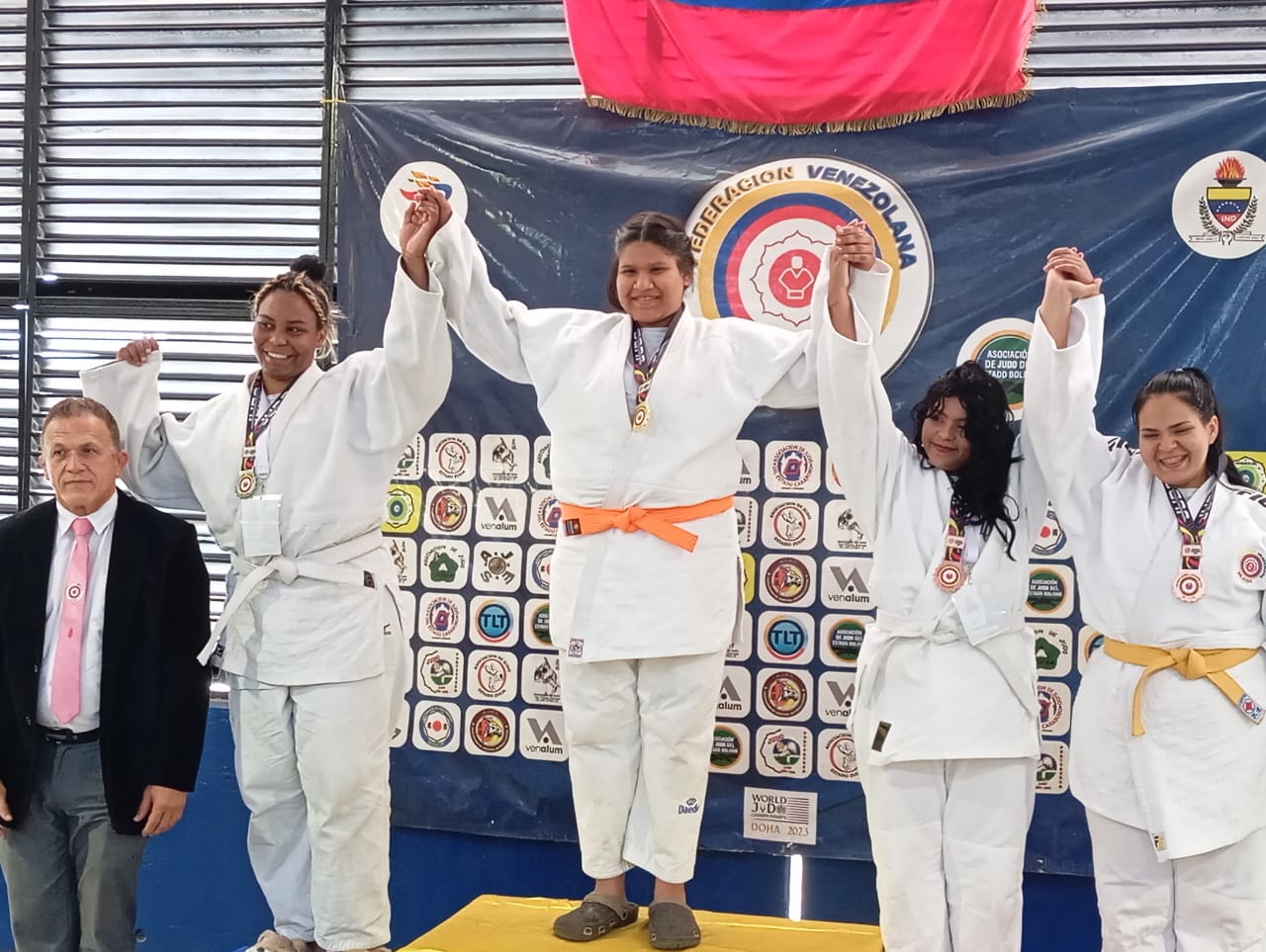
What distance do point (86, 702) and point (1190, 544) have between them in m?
2.25

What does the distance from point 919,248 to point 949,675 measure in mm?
1289

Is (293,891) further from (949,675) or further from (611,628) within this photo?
(949,675)

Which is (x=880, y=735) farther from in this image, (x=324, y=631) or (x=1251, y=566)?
(x=324, y=631)

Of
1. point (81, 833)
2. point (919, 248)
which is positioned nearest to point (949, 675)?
point (919, 248)

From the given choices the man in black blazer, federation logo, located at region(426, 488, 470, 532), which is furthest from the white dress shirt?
federation logo, located at region(426, 488, 470, 532)

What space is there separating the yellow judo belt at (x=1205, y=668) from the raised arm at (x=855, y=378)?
24.0 inches

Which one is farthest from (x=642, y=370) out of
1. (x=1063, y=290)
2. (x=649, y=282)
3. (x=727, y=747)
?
(x=727, y=747)

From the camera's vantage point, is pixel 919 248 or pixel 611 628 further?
pixel 919 248

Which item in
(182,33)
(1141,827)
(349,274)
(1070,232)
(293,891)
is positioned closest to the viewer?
(1141,827)

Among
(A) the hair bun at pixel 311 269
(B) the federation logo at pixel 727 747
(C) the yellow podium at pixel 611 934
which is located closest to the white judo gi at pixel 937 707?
(C) the yellow podium at pixel 611 934

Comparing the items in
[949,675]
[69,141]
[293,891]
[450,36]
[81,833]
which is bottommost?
[293,891]

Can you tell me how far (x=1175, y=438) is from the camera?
2.53 meters

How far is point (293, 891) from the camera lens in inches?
109

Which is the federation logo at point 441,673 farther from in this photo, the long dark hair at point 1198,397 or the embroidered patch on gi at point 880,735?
the long dark hair at point 1198,397
